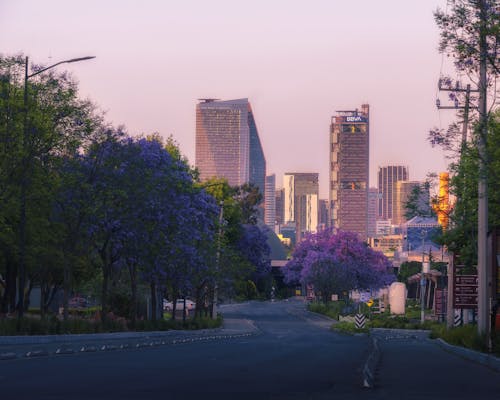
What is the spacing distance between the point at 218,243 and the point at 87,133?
82.7 ft

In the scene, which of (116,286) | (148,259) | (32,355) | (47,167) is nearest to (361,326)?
(116,286)

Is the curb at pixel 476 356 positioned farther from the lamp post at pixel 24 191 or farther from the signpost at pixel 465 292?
the lamp post at pixel 24 191

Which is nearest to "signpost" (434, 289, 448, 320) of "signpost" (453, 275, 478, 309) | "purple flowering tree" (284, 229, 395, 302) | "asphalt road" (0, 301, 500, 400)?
"signpost" (453, 275, 478, 309)

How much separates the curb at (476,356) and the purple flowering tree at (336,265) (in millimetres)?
74703

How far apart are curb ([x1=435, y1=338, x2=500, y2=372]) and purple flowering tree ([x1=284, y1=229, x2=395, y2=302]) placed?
245ft

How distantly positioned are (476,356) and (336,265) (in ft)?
283

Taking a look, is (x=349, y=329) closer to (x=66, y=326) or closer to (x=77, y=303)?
(x=66, y=326)

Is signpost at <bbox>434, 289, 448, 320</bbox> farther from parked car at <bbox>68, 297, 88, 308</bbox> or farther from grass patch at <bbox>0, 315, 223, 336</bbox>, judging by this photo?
parked car at <bbox>68, 297, 88, 308</bbox>

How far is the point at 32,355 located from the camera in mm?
27953

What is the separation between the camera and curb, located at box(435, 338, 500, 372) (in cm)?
2744

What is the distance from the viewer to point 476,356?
1251 inches

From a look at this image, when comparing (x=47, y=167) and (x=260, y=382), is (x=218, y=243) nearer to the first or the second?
(x=47, y=167)

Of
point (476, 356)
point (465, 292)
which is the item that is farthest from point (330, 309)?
point (476, 356)

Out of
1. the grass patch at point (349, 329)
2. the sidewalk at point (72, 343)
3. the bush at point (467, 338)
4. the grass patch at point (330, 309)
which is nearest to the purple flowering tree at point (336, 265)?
the grass patch at point (330, 309)
